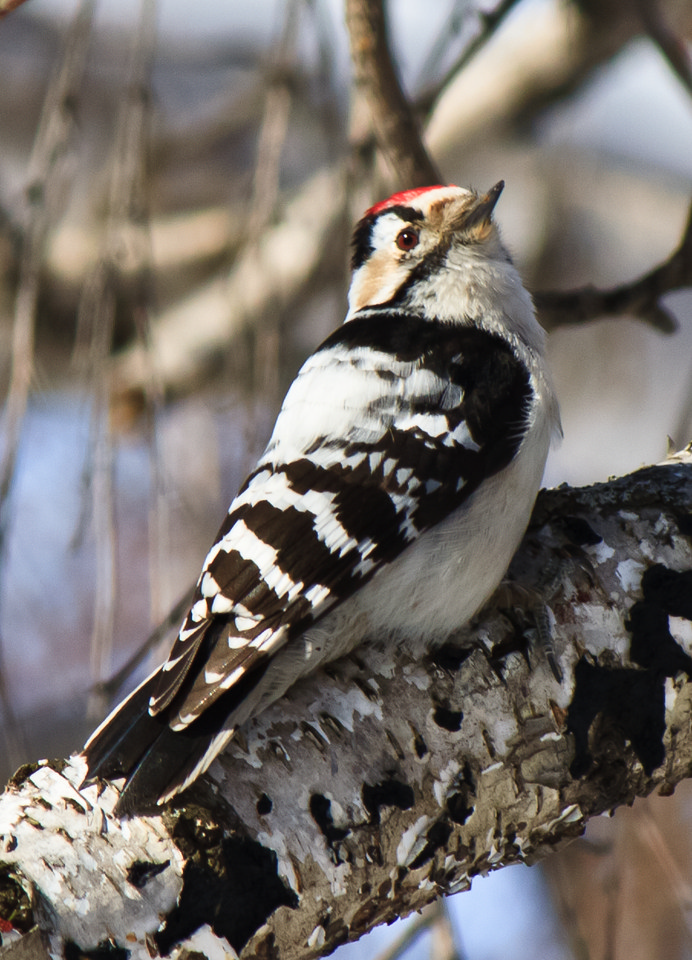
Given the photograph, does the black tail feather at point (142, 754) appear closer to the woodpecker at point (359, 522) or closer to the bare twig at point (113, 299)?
the woodpecker at point (359, 522)

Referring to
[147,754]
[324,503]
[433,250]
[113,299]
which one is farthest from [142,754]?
[433,250]

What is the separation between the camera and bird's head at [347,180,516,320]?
2.30 metres

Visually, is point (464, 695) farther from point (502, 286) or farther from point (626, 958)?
point (626, 958)

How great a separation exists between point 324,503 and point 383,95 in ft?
3.66

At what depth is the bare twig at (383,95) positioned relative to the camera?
226cm

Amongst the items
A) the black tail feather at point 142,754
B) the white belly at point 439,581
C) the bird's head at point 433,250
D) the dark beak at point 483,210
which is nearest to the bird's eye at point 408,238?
the bird's head at point 433,250

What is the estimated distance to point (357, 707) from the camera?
1.60 meters

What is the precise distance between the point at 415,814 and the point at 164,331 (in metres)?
3.26

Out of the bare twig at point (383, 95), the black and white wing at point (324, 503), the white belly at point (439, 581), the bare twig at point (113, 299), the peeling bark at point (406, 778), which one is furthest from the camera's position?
the bare twig at point (383, 95)

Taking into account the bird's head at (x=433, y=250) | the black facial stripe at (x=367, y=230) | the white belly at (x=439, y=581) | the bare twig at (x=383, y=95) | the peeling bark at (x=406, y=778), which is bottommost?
the peeling bark at (x=406, y=778)

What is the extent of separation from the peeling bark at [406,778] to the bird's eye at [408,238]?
0.80 m

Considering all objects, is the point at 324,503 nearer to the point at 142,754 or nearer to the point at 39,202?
the point at 142,754

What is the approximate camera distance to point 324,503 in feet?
5.74

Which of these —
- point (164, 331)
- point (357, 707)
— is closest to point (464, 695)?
point (357, 707)
